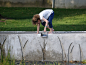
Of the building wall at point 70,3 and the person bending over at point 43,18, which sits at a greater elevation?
the person bending over at point 43,18

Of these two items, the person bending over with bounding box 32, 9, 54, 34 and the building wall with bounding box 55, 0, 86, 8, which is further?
the building wall with bounding box 55, 0, 86, 8

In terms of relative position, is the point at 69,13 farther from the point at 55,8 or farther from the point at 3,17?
the point at 3,17

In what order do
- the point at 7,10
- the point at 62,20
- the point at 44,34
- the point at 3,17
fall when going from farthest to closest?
the point at 7,10 < the point at 3,17 < the point at 62,20 < the point at 44,34

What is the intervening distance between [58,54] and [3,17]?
7.42 meters

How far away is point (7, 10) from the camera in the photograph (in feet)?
41.9

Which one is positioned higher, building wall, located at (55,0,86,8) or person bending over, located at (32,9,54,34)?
person bending over, located at (32,9,54,34)

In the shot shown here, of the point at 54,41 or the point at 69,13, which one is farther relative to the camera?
the point at 69,13

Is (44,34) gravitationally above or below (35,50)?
above

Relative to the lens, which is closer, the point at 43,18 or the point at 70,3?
the point at 43,18

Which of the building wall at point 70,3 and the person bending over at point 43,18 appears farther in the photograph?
the building wall at point 70,3

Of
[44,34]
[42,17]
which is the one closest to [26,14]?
[42,17]

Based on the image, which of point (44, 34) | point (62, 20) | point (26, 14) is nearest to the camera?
point (44, 34)

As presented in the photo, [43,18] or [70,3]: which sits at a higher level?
[43,18]

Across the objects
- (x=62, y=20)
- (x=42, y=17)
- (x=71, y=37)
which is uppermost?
(x=42, y=17)
